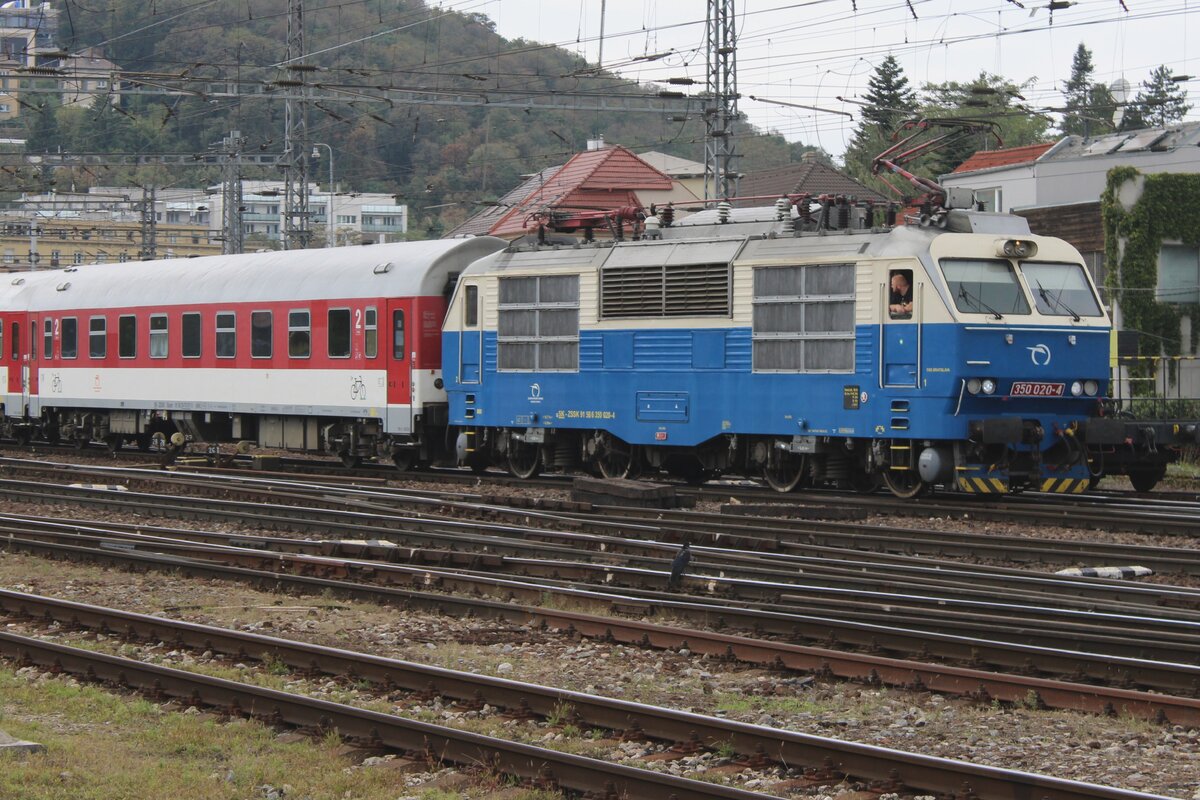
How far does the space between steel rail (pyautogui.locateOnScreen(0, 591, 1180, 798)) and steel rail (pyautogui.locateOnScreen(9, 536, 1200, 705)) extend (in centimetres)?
166

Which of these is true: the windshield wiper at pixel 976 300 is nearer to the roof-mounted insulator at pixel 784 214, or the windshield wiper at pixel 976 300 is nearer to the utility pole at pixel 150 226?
the roof-mounted insulator at pixel 784 214

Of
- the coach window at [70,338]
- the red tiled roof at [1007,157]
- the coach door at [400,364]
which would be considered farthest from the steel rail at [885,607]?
the red tiled roof at [1007,157]

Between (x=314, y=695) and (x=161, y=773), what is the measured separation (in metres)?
1.79

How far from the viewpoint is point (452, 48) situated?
7969cm

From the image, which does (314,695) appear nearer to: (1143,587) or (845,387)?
(1143,587)

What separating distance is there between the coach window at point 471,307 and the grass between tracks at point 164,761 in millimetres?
14628

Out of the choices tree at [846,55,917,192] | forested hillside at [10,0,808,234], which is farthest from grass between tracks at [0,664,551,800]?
tree at [846,55,917,192]

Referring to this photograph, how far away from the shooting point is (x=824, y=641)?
10.9 metres

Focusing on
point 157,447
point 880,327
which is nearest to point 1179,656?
point 880,327

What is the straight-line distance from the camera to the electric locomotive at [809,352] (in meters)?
18.6

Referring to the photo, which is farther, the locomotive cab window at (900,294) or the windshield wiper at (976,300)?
the locomotive cab window at (900,294)

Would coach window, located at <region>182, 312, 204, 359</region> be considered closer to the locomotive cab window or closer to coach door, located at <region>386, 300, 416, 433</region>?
coach door, located at <region>386, 300, 416, 433</region>

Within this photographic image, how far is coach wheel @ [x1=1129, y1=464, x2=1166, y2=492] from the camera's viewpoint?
2066cm

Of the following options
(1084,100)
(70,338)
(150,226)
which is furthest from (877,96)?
(70,338)
